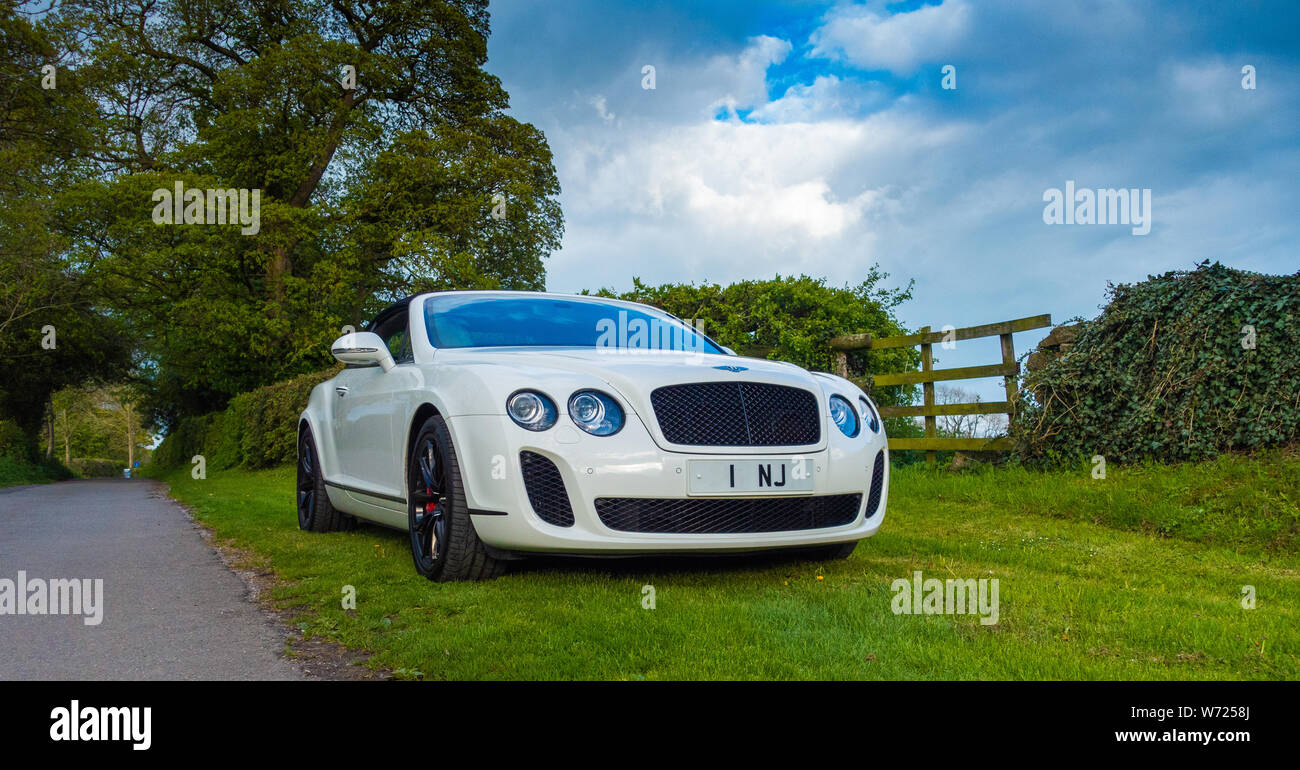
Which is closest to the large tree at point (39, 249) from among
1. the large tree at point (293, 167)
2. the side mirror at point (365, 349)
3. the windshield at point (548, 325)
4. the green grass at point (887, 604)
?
the large tree at point (293, 167)

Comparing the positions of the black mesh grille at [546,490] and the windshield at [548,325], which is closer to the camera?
the black mesh grille at [546,490]

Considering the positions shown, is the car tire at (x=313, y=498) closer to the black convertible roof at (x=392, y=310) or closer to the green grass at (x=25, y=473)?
the black convertible roof at (x=392, y=310)

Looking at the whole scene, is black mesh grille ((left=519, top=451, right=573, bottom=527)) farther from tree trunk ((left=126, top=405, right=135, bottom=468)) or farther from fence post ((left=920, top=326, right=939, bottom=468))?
tree trunk ((left=126, top=405, right=135, bottom=468))

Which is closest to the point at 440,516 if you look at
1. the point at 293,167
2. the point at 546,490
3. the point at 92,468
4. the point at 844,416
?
the point at 546,490

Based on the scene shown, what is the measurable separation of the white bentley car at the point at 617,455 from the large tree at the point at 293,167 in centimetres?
1950

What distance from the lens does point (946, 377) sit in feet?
30.9

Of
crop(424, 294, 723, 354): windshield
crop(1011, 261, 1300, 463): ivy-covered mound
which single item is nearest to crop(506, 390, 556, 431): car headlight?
crop(424, 294, 723, 354): windshield

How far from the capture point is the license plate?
3844 millimetres

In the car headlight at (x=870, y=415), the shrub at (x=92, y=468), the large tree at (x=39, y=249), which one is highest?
the large tree at (x=39, y=249)

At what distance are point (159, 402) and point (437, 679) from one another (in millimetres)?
44347

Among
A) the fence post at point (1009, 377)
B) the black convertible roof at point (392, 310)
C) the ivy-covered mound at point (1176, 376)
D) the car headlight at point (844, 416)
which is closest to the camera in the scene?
the car headlight at point (844, 416)

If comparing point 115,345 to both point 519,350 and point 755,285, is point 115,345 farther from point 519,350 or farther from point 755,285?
point 519,350

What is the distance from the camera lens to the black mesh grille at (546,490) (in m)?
3.83

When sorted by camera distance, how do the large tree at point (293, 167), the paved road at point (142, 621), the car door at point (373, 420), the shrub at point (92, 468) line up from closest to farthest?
the paved road at point (142, 621)
the car door at point (373, 420)
the large tree at point (293, 167)
the shrub at point (92, 468)
